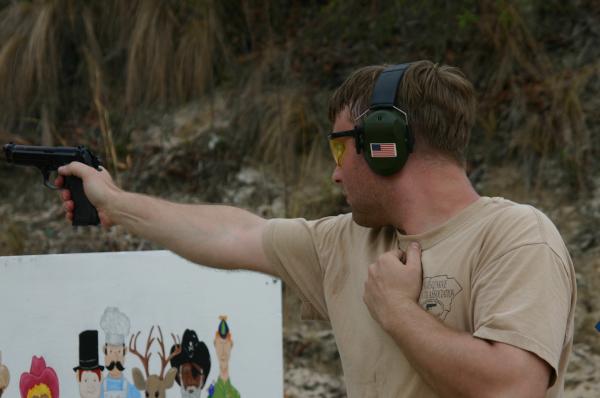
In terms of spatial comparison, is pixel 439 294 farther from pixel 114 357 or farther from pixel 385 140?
pixel 114 357

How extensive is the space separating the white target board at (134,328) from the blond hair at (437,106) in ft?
6.15

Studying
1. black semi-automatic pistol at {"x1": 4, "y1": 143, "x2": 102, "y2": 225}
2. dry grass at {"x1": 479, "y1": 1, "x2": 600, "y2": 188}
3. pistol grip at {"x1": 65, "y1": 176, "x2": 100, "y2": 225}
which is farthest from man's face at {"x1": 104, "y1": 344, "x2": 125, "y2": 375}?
dry grass at {"x1": 479, "y1": 1, "x2": 600, "y2": 188}

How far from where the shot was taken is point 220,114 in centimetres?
596

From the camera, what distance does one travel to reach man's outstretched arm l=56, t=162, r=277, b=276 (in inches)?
91.3

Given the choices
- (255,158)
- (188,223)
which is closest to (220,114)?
(255,158)

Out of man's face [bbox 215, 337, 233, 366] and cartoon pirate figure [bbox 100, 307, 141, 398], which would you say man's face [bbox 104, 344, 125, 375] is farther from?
man's face [bbox 215, 337, 233, 366]

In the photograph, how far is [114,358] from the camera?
3.75 metres

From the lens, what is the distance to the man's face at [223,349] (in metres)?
3.73

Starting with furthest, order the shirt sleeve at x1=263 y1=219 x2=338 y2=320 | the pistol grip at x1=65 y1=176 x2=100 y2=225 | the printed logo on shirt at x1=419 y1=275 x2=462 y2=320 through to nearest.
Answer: the pistol grip at x1=65 y1=176 x2=100 y2=225
the shirt sleeve at x1=263 y1=219 x2=338 y2=320
the printed logo on shirt at x1=419 y1=275 x2=462 y2=320

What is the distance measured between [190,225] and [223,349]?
146 cm

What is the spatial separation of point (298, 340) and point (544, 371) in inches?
127

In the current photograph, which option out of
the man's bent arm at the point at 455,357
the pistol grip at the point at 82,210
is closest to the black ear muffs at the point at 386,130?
the man's bent arm at the point at 455,357

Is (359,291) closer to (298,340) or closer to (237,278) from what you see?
(237,278)

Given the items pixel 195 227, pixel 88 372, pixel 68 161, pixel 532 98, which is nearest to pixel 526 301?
pixel 195 227
